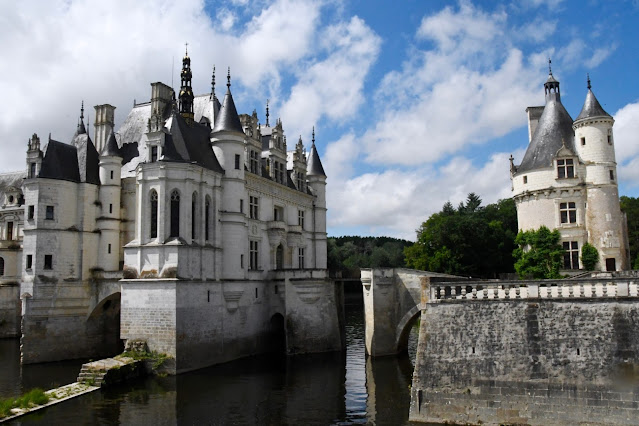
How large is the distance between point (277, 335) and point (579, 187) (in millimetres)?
21369

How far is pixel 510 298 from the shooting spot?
1884cm

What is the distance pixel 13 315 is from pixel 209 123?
948 inches

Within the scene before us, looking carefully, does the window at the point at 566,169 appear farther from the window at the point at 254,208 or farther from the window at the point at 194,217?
the window at the point at 194,217

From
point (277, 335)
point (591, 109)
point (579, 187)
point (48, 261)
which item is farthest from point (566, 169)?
point (48, 261)

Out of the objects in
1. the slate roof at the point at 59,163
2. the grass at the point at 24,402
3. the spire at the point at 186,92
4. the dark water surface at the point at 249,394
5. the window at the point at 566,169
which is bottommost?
the dark water surface at the point at 249,394

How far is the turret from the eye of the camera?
44500 millimetres

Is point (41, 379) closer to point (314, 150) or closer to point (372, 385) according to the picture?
point (372, 385)

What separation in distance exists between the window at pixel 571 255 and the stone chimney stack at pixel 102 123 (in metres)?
30.4

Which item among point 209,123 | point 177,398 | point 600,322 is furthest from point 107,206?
point 600,322

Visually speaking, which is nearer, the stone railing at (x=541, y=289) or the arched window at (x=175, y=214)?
the stone railing at (x=541, y=289)

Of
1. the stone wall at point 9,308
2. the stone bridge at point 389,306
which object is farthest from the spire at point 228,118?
the stone wall at point 9,308

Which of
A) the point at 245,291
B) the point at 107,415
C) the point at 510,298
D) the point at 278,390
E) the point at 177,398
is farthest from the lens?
the point at 245,291

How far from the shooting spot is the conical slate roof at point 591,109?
31.4 meters

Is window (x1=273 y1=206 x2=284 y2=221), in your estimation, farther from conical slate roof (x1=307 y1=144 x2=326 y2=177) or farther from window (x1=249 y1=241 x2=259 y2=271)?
conical slate roof (x1=307 y1=144 x2=326 y2=177)
